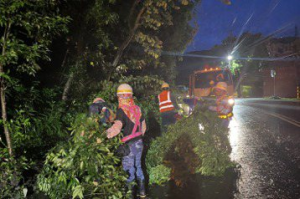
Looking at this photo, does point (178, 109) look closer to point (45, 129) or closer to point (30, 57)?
point (45, 129)

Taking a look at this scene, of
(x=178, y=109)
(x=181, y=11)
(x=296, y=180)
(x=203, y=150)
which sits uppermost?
(x=181, y=11)

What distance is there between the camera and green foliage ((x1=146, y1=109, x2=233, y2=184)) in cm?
531

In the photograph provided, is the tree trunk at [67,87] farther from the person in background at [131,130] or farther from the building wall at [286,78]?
the building wall at [286,78]

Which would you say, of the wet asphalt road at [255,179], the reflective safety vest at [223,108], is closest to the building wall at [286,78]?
the wet asphalt road at [255,179]

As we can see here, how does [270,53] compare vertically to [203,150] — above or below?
above

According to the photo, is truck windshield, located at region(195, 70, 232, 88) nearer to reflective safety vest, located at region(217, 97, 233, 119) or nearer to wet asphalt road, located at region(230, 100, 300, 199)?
wet asphalt road, located at region(230, 100, 300, 199)

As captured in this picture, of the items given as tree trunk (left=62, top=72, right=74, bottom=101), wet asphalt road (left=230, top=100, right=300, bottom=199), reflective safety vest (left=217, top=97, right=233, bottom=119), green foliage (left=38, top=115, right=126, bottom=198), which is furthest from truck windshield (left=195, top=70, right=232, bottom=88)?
green foliage (left=38, top=115, right=126, bottom=198)

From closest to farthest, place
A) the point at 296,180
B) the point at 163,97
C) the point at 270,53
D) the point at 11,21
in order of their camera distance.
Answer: the point at 11,21 < the point at 296,180 < the point at 163,97 < the point at 270,53

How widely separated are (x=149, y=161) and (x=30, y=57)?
330cm

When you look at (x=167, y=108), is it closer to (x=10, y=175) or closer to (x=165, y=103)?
(x=165, y=103)

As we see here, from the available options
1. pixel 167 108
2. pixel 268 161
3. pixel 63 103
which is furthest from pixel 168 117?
pixel 63 103

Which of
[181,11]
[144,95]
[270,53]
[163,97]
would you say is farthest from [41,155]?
[270,53]

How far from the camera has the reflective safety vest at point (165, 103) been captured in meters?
7.09

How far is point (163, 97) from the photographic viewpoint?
7.36 m
